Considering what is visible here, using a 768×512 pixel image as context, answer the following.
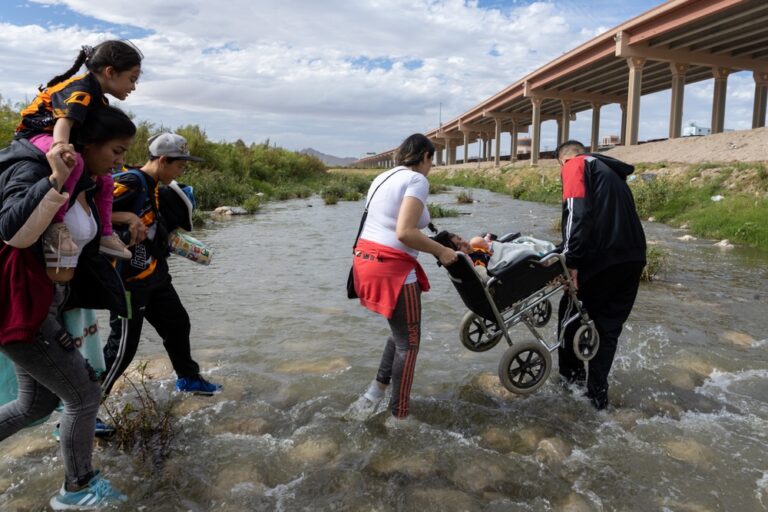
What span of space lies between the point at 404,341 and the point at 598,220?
1671 mm

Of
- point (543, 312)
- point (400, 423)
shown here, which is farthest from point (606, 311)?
point (400, 423)

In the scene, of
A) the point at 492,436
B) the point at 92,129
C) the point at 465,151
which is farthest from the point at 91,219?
the point at 465,151

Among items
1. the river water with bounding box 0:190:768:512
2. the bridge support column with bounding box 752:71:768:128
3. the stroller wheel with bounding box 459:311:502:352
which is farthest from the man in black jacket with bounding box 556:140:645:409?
the bridge support column with bounding box 752:71:768:128

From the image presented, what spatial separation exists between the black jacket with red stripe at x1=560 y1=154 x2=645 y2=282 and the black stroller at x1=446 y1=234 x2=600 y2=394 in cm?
19

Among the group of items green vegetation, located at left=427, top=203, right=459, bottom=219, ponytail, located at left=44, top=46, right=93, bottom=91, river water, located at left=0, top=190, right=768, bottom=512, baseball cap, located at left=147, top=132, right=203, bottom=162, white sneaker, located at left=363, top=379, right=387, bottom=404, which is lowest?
river water, located at left=0, top=190, right=768, bottom=512

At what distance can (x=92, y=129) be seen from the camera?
93.0 inches

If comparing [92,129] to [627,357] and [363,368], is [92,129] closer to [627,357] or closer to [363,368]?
[363,368]

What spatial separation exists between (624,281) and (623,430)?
1.08 metres

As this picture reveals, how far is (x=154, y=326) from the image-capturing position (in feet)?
12.4

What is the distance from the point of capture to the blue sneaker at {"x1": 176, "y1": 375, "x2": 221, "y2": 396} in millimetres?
4133

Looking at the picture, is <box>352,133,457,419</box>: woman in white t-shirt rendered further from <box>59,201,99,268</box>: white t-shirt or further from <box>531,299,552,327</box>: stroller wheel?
<box>531,299,552,327</box>: stroller wheel

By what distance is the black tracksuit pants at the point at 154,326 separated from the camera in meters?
3.38

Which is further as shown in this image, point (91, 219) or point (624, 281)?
point (624, 281)

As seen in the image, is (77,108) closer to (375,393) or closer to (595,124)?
(375,393)
